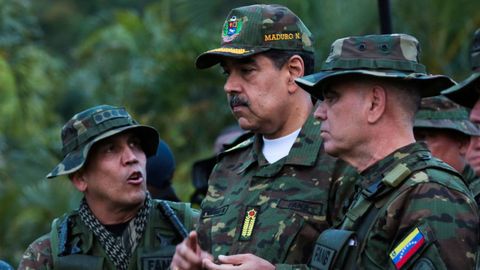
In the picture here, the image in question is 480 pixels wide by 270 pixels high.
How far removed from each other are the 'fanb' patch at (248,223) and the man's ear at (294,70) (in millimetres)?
579

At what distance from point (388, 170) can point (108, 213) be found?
1987mm

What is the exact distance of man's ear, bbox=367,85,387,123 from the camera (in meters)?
4.13

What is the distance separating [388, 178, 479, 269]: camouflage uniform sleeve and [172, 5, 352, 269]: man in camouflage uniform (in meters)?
0.73

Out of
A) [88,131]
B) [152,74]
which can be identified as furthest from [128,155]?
[152,74]

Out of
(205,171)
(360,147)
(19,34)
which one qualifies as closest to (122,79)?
(19,34)

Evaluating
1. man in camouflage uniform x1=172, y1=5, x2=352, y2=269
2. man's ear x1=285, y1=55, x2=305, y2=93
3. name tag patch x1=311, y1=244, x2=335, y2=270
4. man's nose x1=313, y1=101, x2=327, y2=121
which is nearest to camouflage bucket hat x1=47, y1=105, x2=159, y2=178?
man in camouflage uniform x1=172, y1=5, x2=352, y2=269

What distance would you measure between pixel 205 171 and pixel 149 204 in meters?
1.81

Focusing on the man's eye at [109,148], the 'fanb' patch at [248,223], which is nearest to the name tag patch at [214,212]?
the 'fanb' patch at [248,223]

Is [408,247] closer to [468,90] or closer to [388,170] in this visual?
[388,170]

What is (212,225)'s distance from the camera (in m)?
4.88

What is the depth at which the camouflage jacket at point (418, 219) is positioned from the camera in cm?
379

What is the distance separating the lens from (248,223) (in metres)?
4.72

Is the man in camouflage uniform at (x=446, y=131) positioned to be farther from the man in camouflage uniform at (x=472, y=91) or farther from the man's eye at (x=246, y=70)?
the man's eye at (x=246, y=70)

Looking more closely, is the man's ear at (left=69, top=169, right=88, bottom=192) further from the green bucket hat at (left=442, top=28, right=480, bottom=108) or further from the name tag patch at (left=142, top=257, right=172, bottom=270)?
the green bucket hat at (left=442, top=28, right=480, bottom=108)
